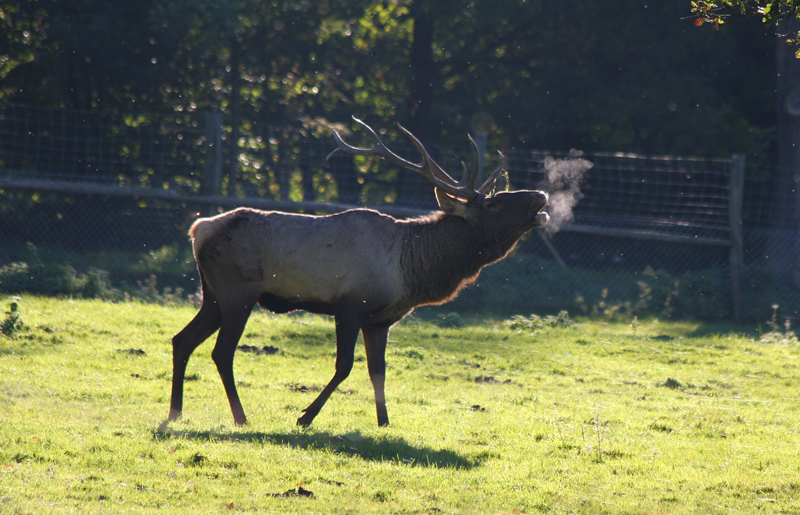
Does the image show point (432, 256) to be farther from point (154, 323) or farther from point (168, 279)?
point (168, 279)

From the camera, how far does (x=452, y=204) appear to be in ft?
21.6

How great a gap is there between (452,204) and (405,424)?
1810mm

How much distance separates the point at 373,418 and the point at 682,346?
524 cm

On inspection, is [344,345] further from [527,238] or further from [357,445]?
[527,238]

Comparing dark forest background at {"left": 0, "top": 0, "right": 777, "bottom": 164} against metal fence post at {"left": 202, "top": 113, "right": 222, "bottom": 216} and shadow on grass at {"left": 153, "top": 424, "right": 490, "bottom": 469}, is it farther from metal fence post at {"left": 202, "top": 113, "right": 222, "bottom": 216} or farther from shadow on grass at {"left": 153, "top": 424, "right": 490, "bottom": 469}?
shadow on grass at {"left": 153, "top": 424, "right": 490, "bottom": 469}

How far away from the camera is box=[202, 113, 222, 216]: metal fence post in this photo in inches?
425

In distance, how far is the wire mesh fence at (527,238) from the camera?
11.9 metres

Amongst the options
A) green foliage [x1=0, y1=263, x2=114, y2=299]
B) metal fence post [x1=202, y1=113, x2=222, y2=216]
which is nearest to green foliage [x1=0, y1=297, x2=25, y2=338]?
green foliage [x1=0, y1=263, x2=114, y2=299]

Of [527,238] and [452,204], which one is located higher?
[452,204]

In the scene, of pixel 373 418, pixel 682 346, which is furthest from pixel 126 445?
pixel 682 346

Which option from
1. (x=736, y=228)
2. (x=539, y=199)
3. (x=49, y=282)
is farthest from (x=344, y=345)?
(x=736, y=228)

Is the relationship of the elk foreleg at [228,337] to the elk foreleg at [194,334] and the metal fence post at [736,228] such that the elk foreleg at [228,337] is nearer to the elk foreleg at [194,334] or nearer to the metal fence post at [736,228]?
the elk foreleg at [194,334]

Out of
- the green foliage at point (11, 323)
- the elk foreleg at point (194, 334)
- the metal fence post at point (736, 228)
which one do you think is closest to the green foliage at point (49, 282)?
the green foliage at point (11, 323)

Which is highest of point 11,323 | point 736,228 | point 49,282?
point 736,228
